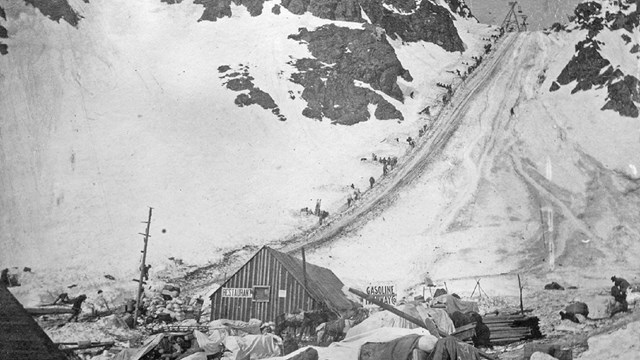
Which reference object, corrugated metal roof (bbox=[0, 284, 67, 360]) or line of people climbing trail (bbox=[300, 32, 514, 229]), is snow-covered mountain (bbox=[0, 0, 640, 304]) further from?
corrugated metal roof (bbox=[0, 284, 67, 360])

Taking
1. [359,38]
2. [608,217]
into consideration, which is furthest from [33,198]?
[359,38]

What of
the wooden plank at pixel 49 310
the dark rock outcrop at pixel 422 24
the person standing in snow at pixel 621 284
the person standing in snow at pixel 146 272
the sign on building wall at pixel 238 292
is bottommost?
the wooden plank at pixel 49 310

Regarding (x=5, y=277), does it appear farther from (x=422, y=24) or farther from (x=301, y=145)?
(x=422, y=24)

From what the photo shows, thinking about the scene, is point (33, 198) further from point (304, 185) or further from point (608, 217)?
point (608, 217)

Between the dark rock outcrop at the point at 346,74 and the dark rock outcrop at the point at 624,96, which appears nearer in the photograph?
the dark rock outcrop at the point at 624,96

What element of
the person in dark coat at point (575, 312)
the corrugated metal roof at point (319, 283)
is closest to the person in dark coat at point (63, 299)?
the corrugated metal roof at point (319, 283)

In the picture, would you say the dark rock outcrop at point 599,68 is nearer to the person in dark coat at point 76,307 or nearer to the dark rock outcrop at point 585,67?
the dark rock outcrop at point 585,67

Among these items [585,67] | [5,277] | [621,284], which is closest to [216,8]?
[585,67]

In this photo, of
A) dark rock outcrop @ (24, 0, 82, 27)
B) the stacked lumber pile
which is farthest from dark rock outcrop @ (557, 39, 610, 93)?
dark rock outcrop @ (24, 0, 82, 27)
